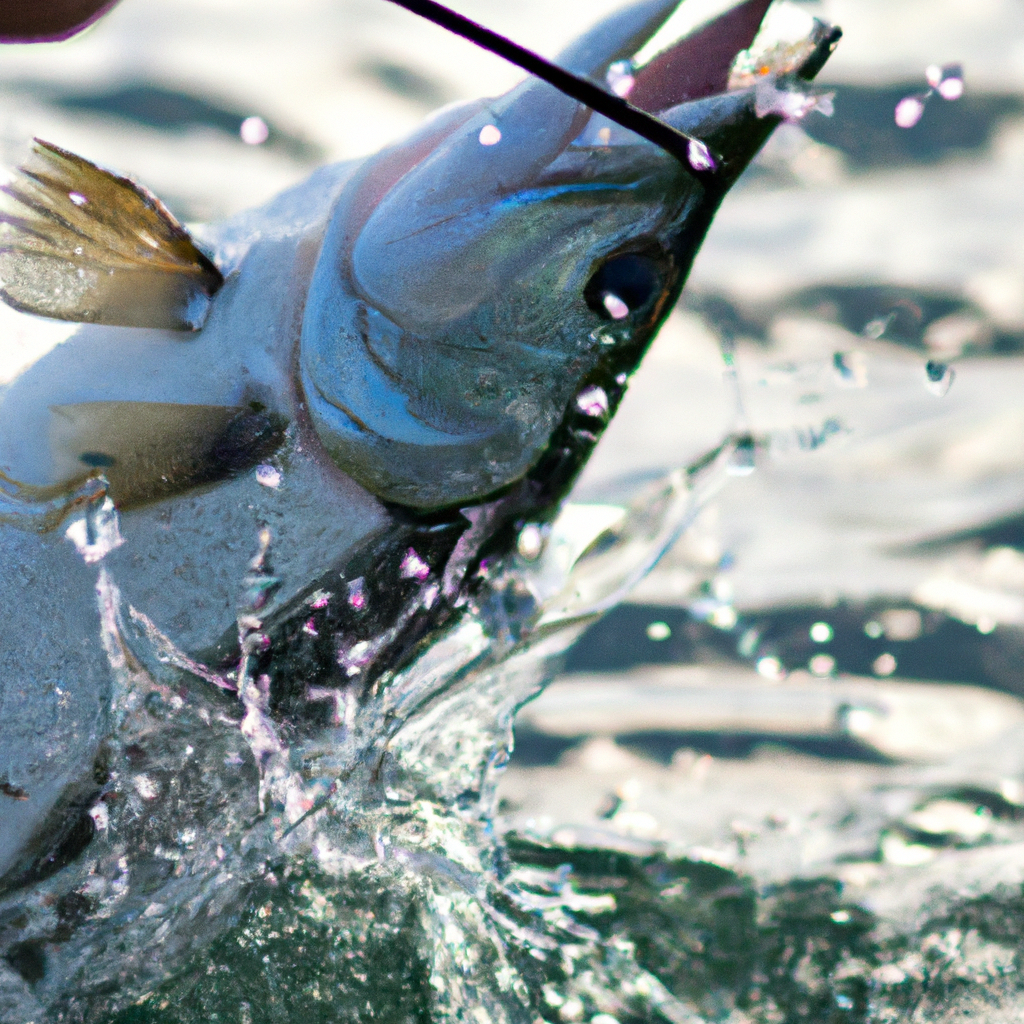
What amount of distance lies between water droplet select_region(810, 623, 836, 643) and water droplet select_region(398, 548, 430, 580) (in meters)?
1.61

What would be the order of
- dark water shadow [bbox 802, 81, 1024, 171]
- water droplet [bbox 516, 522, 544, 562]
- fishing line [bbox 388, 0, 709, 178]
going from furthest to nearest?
dark water shadow [bbox 802, 81, 1024, 171] < water droplet [bbox 516, 522, 544, 562] < fishing line [bbox 388, 0, 709, 178]

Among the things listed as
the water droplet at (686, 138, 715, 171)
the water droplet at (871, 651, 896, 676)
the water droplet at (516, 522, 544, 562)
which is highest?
the water droplet at (686, 138, 715, 171)

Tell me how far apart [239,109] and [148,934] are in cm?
297

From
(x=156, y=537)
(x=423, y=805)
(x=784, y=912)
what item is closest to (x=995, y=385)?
(x=784, y=912)

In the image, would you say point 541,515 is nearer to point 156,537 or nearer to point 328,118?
point 156,537

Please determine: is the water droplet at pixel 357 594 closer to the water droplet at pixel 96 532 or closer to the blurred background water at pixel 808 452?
the water droplet at pixel 96 532

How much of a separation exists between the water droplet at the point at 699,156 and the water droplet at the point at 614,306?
6.8 inches

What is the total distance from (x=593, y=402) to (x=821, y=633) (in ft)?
5.24

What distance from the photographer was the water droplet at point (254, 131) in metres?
3.62

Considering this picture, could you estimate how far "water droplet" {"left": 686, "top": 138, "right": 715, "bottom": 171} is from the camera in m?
1.21

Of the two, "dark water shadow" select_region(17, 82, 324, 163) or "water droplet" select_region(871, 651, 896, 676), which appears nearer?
"water droplet" select_region(871, 651, 896, 676)

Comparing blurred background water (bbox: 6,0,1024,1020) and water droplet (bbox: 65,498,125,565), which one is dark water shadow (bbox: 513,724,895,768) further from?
water droplet (bbox: 65,498,125,565)

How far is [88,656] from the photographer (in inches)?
51.7

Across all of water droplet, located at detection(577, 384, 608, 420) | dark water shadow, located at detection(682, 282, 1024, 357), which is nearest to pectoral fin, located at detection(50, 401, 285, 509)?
water droplet, located at detection(577, 384, 608, 420)
